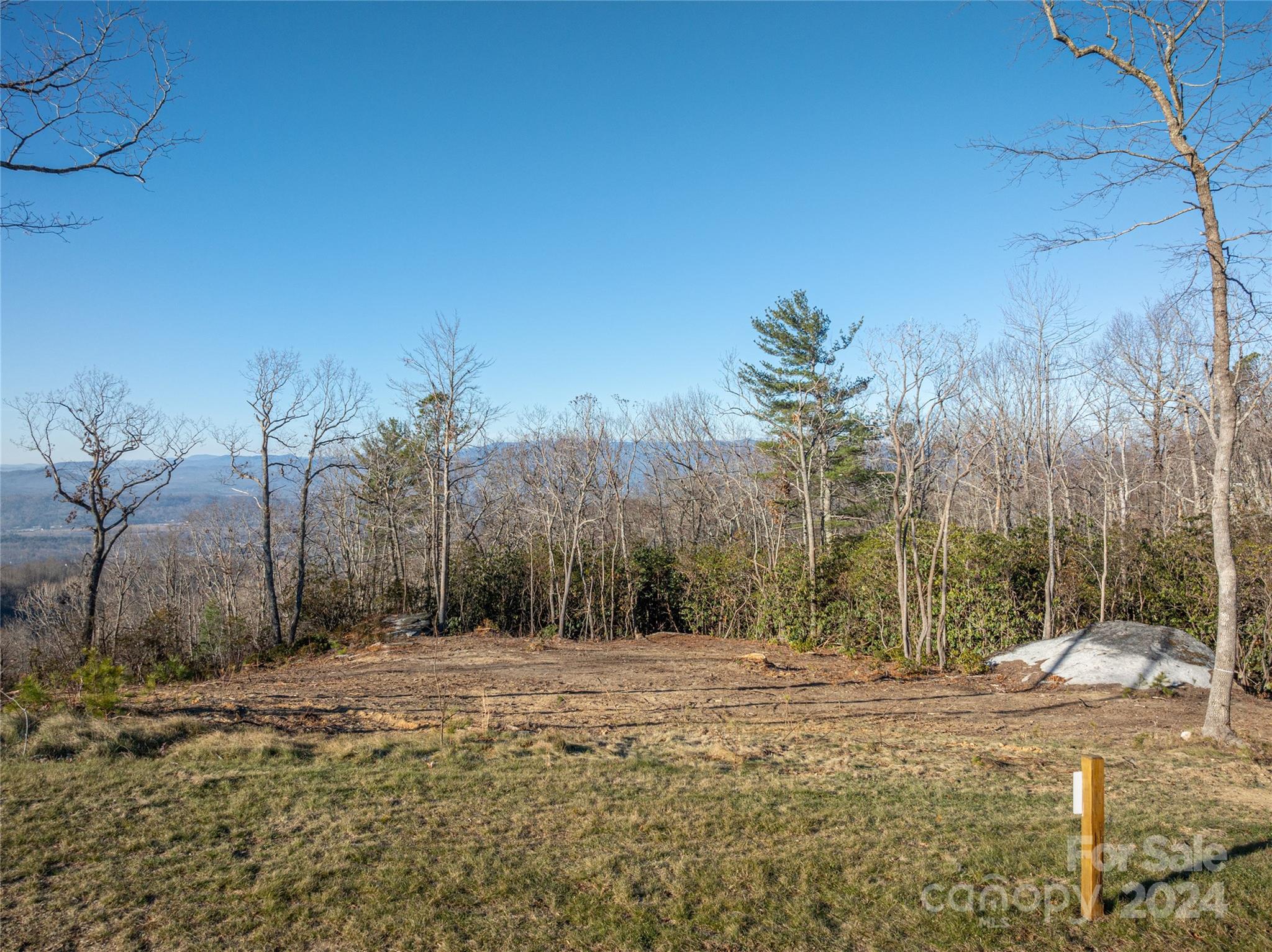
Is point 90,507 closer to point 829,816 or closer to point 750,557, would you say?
point 750,557

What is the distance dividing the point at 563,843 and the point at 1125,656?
8176mm

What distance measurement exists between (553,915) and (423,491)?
2179cm

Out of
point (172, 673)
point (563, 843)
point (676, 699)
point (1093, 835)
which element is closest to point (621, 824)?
point (563, 843)

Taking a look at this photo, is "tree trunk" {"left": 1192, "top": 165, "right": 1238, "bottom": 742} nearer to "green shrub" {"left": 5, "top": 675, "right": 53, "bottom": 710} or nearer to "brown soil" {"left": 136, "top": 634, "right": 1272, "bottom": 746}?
"brown soil" {"left": 136, "top": 634, "right": 1272, "bottom": 746}

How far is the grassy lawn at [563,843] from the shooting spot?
135 inches

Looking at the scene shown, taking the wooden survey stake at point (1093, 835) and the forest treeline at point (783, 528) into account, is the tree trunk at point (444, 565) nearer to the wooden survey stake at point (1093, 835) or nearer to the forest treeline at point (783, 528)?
the forest treeline at point (783, 528)

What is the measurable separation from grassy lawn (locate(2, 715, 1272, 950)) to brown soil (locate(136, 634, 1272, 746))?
3.33ft

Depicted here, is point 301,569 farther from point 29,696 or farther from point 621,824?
point 621,824

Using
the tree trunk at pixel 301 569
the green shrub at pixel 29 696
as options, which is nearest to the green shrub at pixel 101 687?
the green shrub at pixel 29 696

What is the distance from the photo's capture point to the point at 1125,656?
9125 mm

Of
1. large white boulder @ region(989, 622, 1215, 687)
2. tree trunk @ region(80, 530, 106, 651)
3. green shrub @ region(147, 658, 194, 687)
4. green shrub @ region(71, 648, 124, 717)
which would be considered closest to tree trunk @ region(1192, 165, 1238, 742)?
large white boulder @ region(989, 622, 1215, 687)

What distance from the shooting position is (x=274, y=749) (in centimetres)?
641

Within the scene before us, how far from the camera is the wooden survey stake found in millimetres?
3400

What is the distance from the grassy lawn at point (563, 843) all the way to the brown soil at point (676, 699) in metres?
1.01
